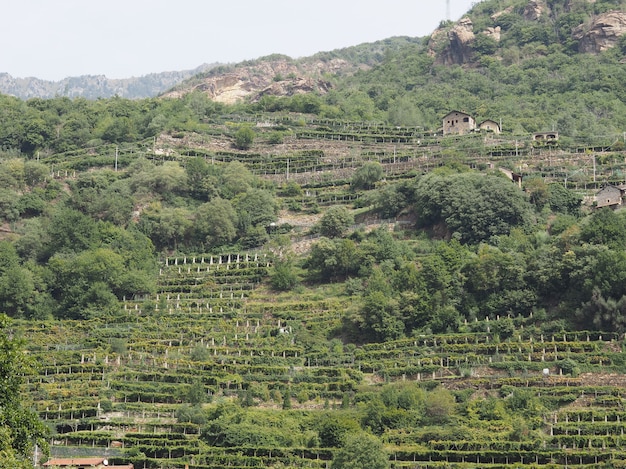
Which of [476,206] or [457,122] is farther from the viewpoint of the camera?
[457,122]

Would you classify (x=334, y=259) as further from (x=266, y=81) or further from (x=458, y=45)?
(x=266, y=81)

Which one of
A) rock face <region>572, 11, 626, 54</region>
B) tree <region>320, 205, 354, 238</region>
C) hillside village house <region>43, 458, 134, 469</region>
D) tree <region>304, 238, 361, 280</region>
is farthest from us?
rock face <region>572, 11, 626, 54</region>

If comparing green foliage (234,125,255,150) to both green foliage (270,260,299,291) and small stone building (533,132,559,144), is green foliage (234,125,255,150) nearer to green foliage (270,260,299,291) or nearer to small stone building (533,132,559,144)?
small stone building (533,132,559,144)

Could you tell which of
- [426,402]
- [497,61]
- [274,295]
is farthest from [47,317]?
[497,61]

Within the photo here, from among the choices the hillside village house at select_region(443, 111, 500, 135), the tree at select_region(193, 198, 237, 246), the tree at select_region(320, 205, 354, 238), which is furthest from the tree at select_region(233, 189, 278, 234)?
the hillside village house at select_region(443, 111, 500, 135)

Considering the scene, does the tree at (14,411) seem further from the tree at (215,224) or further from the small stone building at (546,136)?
the small stone building at (546,136)

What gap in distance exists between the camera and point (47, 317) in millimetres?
64000

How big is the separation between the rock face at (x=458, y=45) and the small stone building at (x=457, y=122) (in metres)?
30.7

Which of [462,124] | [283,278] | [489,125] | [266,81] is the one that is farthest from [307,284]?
[266,81]

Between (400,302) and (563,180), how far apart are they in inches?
828

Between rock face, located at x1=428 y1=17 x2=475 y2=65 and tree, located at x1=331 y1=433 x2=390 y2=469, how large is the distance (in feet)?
277

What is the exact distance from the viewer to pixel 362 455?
4391cm

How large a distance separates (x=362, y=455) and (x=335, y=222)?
2899 centimetres

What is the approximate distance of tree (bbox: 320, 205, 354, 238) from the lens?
235 feet
